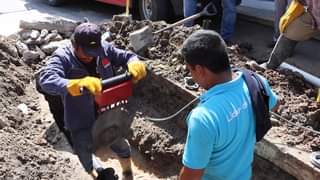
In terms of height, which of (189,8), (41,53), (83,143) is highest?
(189,8)

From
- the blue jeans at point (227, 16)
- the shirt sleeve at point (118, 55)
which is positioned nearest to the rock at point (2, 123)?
the shirt sleeve at point (118, 55)

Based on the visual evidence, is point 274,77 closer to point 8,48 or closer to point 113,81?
point 113,81

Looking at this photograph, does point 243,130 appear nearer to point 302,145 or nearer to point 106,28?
point 302,145

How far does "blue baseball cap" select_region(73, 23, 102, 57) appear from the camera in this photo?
13.6ft

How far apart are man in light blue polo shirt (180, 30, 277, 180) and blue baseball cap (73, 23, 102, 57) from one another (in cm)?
156

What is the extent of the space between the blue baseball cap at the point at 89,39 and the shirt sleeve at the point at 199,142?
1.72 meters

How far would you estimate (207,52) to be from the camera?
2674 millimetres

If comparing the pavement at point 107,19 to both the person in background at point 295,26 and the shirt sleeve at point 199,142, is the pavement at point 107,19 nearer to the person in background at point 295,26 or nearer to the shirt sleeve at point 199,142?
the person in background at point 295,26

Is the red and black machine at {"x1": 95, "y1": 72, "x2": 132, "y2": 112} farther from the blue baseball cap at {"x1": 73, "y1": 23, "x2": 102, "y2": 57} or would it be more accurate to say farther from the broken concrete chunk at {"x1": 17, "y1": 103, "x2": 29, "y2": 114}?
the broken concrete chunk at {"x1": 17, "y1": 103, "x2": 29, "y2": 114}

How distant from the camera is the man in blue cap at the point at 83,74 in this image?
13.2ft

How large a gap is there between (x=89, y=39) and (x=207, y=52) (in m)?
1.70

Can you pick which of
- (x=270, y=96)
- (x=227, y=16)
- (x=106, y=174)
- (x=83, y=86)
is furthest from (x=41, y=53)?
(x=270, y=96)

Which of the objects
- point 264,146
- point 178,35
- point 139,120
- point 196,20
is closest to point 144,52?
point 178,35

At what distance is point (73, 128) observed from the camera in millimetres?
4527
